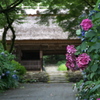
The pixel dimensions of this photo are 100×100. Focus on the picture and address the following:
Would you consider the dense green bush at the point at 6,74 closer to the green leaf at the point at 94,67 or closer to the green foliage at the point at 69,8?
the green foliage at the point at 69,8

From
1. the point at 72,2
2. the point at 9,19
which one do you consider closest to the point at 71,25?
the point at 72,2

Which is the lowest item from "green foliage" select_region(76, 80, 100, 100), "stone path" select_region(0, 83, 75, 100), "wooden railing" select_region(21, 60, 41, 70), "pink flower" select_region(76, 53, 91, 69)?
"wooden railing" select_region(21, 60, 41, 70)

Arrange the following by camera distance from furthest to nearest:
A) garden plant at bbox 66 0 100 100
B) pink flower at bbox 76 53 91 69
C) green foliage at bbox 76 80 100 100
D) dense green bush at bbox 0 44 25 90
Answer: dense green bush at bbox 0 44 25 90 < pink flower at bbox 76 53 91 69 < garden plant at bbox 66 0 100 100 < green foliage at bbox 76 80 100 100

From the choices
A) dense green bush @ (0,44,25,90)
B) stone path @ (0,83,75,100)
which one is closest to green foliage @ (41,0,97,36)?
dense green bush @ (0,44,25,90)

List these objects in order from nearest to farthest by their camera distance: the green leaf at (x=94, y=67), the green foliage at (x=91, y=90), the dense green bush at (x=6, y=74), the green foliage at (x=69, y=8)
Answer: the green foliage at (x=91, y=90)
the green leaf at (x=94, y=67)
the dense green bush at (x=6, y=74)
the green foliage at (x=69, y=8)

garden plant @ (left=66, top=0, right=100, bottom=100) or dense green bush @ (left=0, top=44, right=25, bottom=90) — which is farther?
dense green bush @ (left=0, top=44, right=25, bottom=90)

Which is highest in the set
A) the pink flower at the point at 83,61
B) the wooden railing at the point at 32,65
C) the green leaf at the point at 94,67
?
the pink flower at the point at 83,61

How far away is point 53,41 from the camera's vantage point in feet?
41.2

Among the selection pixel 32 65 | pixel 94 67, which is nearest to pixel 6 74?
pixel 94 67

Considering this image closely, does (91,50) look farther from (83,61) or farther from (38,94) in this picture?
(38,94)

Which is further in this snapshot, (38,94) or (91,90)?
(38,94)

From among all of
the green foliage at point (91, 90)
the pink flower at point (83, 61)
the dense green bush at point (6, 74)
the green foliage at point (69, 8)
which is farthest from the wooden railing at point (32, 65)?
the pink flower at point (83, 61)

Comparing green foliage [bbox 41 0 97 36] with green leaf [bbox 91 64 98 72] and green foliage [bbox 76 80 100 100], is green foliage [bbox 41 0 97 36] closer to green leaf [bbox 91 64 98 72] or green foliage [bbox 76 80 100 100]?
green foliage [bbox 76 80 100 100]

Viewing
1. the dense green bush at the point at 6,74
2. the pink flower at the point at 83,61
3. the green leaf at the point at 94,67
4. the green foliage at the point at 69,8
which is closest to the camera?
the pink flower at the point at 83,61
